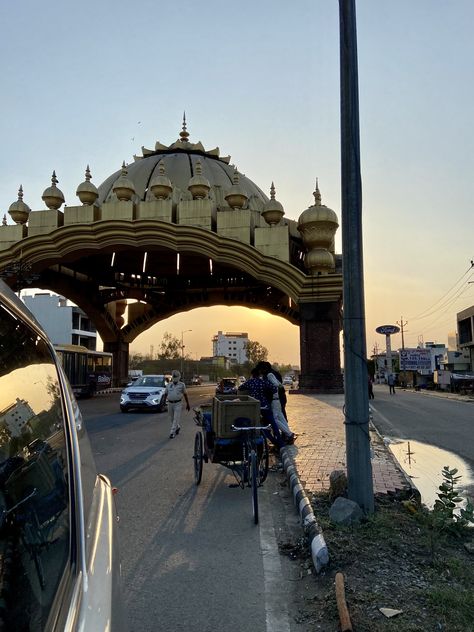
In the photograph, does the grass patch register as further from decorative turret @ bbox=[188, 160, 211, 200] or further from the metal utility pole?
decorative turret @ bbox=[188, 160, 211, 200]

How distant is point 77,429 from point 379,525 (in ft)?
11.8

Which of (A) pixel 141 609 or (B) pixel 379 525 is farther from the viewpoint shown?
(B) pixel 379 525

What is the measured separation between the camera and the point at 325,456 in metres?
8.61

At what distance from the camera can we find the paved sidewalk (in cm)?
646

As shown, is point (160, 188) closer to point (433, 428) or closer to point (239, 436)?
point (433, 428)

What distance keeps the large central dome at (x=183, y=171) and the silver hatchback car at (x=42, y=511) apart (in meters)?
31.5

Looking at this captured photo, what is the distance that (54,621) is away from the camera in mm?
1151

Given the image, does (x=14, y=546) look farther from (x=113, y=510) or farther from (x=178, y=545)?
(x=178, y=545)

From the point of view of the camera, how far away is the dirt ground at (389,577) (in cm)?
307

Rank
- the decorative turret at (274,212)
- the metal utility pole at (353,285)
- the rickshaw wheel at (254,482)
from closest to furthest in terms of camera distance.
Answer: the metal utility pole at (353,285), the rickshaw wheel at (254,482), the decorative turret at (274,212)

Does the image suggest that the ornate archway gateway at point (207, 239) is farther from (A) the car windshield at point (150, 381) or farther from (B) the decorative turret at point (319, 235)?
(A) the car windshield at point (150, 381)

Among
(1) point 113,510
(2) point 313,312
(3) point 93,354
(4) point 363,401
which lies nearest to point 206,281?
(3) point 93,354

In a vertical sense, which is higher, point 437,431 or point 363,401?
point 363,401

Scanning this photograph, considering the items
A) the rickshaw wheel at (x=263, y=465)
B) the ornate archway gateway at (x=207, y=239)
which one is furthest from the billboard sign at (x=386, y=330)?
the rickshaw wheel at (x=263, y=465)
